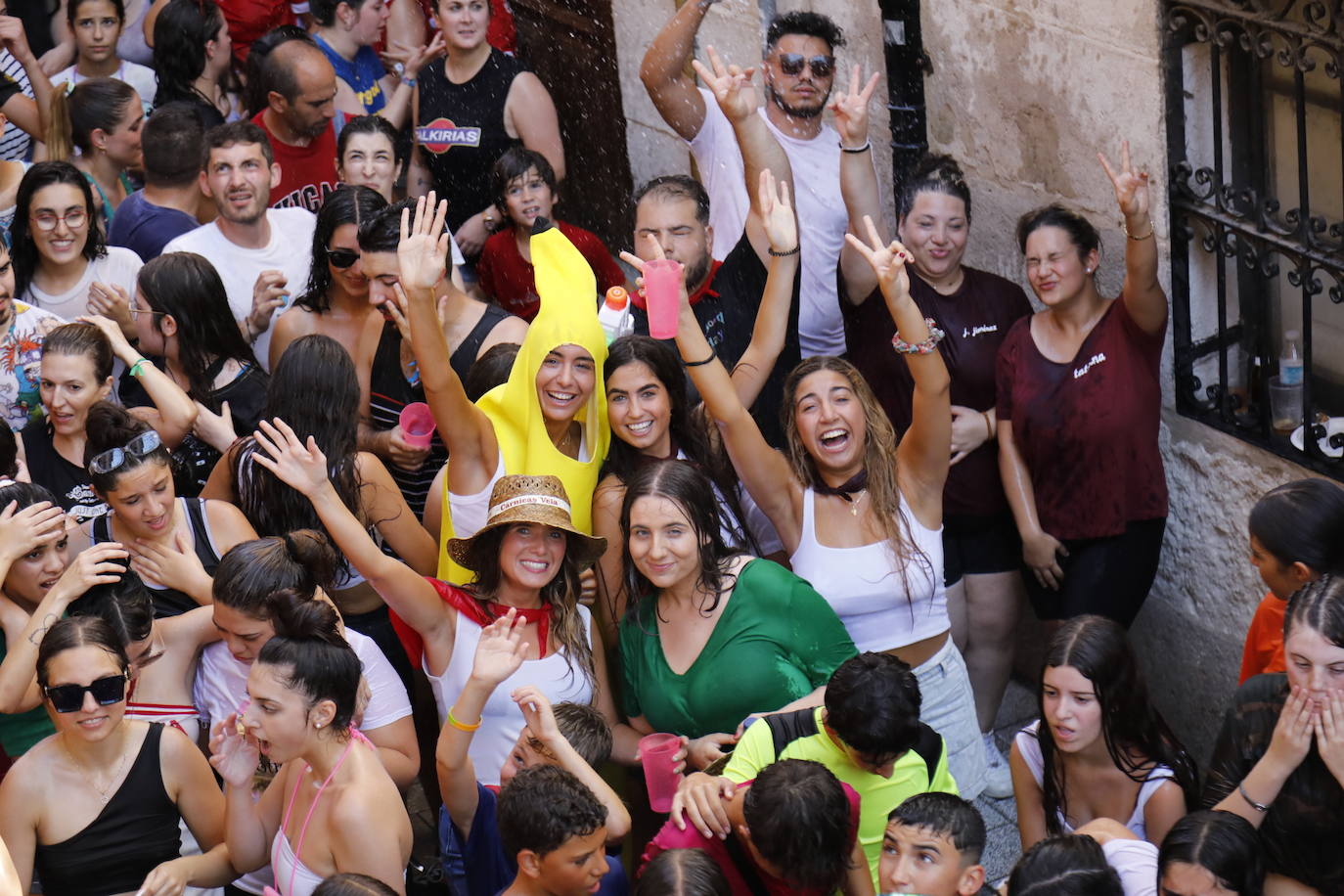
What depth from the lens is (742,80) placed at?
5.16 meters

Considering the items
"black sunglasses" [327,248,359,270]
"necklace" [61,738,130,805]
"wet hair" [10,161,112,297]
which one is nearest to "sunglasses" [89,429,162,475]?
"necklace" [61,738,130,805]

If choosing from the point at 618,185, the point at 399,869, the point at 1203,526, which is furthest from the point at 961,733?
the point at 618,185

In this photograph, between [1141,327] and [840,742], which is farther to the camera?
[1141,327]

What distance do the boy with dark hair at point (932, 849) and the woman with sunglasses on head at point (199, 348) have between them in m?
2.56

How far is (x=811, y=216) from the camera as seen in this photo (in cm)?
550

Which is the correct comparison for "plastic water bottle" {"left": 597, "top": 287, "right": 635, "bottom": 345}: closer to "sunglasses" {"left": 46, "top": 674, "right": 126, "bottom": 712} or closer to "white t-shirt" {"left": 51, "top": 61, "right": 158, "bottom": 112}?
"sunglasses" {"left": 46, "top": 674, "right": 126, "bottom": 712}

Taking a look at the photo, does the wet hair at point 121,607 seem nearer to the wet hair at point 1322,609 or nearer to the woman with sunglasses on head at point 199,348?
the woman with sunglasses on head at point 199,348

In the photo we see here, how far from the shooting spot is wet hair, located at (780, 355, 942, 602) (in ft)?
14.1

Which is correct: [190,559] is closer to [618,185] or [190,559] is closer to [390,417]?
[390,417]

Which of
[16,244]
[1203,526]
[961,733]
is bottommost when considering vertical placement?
[961,733]

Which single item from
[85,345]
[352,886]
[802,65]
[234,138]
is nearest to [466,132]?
[234,138]

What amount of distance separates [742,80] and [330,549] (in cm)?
203

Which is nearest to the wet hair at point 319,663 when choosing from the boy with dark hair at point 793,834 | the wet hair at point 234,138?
the boy with dark hair at point 793,834

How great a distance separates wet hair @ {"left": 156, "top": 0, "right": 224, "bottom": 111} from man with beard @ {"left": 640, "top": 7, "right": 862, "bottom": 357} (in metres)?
2.43
